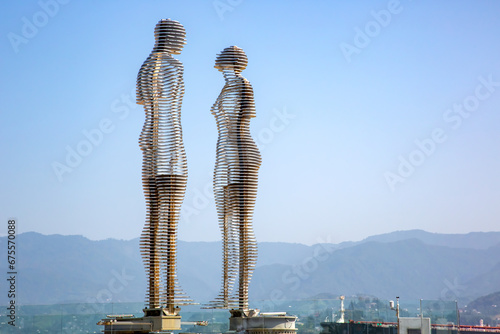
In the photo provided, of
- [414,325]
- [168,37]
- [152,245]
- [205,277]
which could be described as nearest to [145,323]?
[152,245]

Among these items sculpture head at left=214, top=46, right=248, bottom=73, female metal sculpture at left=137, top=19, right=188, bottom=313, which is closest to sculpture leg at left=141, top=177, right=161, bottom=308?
female metal sculpture at left=137, top=19, right=188, bottom=313

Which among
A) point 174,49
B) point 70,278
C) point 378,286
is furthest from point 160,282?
point 378,286

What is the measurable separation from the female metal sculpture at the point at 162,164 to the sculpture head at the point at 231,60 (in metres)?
2.22

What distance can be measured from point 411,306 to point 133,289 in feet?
464

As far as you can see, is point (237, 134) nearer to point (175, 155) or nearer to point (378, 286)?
point (175, 155)

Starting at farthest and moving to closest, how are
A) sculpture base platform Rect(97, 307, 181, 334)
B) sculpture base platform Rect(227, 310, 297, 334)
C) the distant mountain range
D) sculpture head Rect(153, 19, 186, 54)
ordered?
the distant mountain range < sculpture head Rect(153, 19, 186, 54) < sculpture base platform Rect(227, 310, 297, 334) < sculpture base platform Rect(97, 307, 181, 334)

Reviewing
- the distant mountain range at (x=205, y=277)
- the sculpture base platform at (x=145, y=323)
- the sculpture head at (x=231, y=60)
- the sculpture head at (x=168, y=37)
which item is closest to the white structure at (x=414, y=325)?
the sculpture base platform at (x=145, y=323)

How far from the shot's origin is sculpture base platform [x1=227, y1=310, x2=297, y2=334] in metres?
27.4

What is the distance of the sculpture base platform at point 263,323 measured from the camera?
89.8ft

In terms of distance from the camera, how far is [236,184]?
1142 inches

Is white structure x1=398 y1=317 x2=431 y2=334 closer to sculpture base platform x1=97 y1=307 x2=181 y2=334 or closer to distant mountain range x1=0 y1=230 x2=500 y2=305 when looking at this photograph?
sculpture base platform x1=97 y1=307 x2=181 y2=334

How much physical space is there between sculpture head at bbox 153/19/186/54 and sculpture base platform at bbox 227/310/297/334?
10.5 meters

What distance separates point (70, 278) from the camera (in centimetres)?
15800

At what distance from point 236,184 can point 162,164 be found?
329cm
